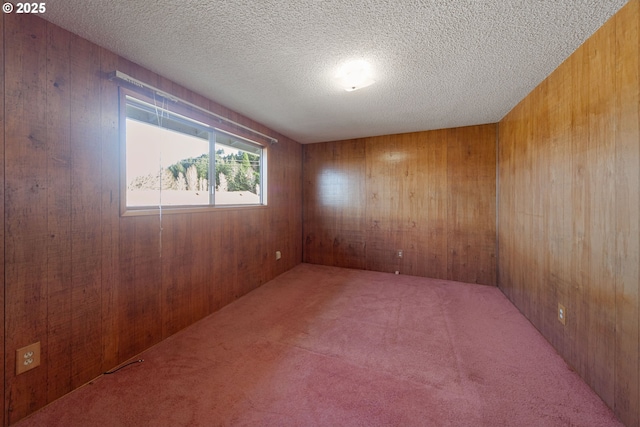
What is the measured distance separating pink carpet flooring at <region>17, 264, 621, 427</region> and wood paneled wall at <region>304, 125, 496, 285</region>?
1.11m

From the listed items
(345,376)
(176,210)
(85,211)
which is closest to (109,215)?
(85,211)

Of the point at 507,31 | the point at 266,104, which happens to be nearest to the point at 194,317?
the point at 266,104

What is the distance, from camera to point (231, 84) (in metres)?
2.20

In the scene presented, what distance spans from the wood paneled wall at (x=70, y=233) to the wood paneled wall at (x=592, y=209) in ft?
10.3

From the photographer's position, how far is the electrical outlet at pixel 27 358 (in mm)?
1308

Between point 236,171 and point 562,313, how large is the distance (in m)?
3.46

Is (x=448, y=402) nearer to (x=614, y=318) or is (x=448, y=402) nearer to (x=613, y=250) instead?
(x=614, y=318)

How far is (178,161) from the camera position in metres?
2.28

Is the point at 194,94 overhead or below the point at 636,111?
overhead

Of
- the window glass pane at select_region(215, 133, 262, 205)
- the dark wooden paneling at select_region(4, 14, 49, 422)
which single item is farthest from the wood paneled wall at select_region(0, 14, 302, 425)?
the window glass pane at select_region(215, 133, 262, 205)

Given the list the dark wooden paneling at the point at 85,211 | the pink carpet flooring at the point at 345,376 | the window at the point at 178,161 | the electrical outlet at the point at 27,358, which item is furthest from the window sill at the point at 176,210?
the pink carpet flooring at the point at 345,376

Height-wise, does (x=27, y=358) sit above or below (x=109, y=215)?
below

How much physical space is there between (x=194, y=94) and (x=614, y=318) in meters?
3.59

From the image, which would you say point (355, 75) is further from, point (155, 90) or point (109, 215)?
point (109, 215)
